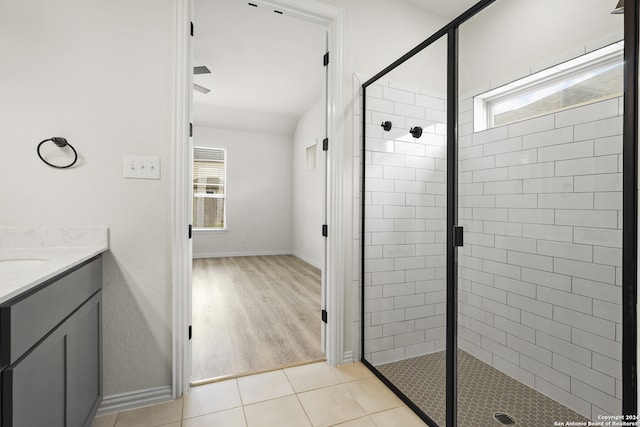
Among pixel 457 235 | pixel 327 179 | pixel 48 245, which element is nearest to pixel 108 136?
pixel 48 245

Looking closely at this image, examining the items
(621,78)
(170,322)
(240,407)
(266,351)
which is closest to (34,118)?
(170,322)

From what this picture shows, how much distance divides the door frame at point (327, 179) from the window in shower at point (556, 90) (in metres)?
0.88

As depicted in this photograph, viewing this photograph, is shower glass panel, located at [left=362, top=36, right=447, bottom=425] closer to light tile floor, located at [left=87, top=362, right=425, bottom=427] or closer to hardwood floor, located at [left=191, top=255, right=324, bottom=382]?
light tile floor, located at [left=87, top=362, right=425, bottom=427]

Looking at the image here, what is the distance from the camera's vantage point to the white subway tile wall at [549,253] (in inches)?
40.0

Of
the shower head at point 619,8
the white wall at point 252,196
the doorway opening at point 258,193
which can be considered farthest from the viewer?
the white wall at point 252,196

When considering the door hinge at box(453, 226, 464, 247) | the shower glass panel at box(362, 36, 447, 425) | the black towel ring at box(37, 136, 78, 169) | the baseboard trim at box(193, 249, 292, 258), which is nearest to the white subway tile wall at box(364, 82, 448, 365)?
the shower glass panel at box(362, 36, 447, 425)

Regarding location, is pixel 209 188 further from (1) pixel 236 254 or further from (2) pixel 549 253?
(2) pixel 549 253

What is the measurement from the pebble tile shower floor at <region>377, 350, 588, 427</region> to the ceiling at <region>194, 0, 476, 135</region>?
1957mm

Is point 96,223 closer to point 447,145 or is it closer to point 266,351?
point 266,351

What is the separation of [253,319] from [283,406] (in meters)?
1.31

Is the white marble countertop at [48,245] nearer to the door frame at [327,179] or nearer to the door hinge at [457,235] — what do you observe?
the door frame at [327,179]

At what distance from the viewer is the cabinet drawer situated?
756mm

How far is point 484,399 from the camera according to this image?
1432 mm

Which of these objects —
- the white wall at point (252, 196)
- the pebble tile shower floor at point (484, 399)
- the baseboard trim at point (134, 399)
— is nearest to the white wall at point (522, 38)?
the pebble tile shower floor at point (484, 399)
